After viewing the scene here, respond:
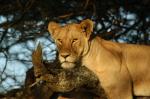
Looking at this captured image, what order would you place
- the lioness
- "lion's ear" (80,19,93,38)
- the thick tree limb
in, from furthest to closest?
"lion's ear" (80,19,93,38) → the lioness → the thick tree limb

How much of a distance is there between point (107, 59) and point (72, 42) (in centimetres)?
56

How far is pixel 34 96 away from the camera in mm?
9508

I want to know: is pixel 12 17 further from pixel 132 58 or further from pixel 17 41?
pixel 132 58

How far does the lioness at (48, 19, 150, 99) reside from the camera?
773 centimetres

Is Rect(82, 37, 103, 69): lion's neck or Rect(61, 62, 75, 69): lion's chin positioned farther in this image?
Rect(82, 37, 103, 69): lion's neck

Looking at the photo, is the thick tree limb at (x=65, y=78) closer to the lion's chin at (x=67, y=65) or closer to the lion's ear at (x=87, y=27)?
the lion's chin at (x=67, y=65)

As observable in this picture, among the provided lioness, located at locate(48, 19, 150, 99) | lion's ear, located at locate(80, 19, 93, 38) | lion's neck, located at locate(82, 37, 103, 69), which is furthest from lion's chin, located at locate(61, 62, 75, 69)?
lion's ear, located at locate(80, 19, 93, 38)

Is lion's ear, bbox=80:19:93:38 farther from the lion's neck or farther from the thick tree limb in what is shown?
the thick tree limb

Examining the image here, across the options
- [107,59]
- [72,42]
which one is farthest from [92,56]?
[72,42]

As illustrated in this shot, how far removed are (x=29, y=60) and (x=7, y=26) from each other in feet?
→ 3.36

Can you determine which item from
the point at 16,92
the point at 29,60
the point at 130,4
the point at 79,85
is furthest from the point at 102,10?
the point at 79,85

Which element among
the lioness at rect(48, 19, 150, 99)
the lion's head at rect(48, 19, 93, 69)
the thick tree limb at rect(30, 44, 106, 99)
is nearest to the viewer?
the thick tree limb at rect(30, 44, 106, 99)

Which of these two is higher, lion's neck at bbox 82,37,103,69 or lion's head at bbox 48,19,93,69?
lion's head at bbox 48,19,93,69

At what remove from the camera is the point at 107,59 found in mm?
7957
